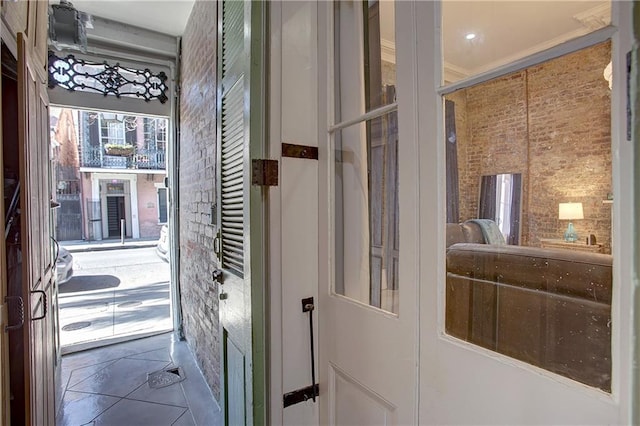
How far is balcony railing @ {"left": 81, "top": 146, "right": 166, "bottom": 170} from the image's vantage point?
12.4 meters

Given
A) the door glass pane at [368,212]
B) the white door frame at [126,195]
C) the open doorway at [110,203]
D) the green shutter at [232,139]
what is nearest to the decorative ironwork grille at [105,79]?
the green shutter at [232,139]

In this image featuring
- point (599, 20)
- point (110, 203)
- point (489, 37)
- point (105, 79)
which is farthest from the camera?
point (110, 203)

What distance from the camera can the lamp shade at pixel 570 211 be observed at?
2.19 ft

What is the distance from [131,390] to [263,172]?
2.55 m

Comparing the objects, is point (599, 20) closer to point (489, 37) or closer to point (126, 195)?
point (489, 37)

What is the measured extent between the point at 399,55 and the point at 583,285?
69 cm

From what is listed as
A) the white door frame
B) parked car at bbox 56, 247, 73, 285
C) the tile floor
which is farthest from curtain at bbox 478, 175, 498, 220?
the white door frame

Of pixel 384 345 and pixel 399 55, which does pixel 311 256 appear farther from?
pixel 399 55

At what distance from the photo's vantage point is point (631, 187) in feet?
1.53

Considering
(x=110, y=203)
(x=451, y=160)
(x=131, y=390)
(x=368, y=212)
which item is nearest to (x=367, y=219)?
(x=368, y=212)

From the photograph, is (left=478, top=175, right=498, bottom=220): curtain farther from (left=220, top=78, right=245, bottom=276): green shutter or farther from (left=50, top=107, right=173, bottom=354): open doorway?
(left=50, top=107, right=173, bottom=354): open doorway

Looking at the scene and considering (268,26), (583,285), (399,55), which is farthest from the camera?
(268,26)

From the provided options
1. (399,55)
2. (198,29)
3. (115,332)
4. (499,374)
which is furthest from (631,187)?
(115,332)

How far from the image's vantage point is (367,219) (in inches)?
42.4
